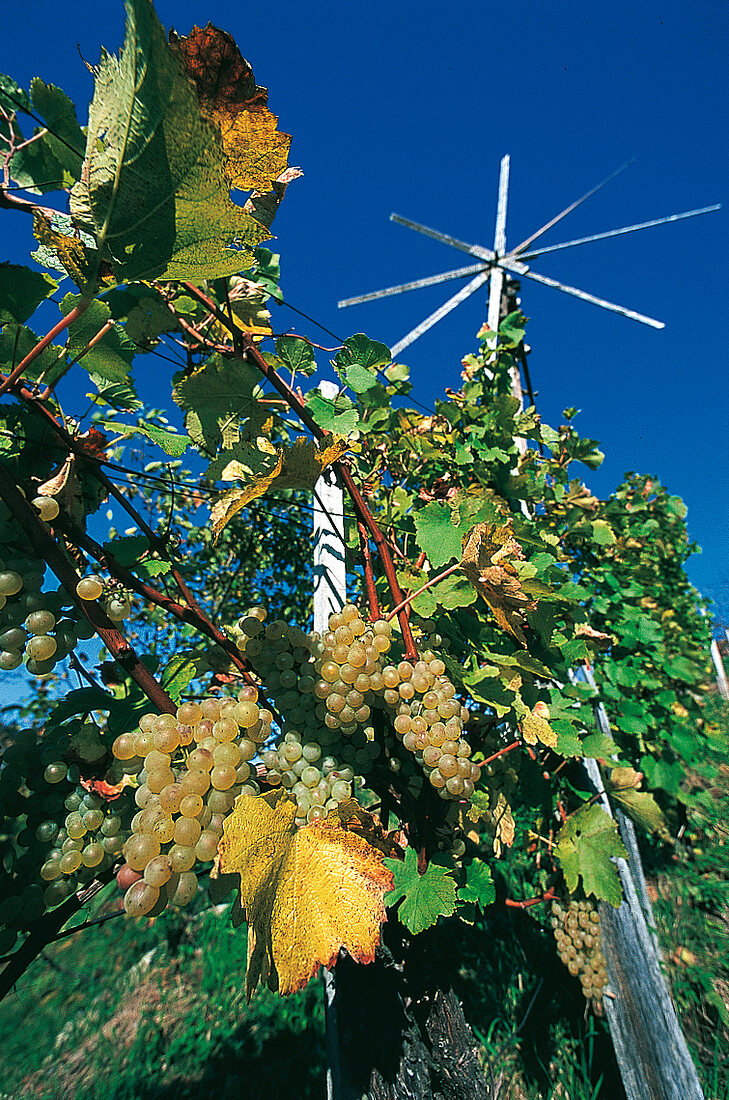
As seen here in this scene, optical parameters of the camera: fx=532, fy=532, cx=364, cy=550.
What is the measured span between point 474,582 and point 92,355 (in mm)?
803

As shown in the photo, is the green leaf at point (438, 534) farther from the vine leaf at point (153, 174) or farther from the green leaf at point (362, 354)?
the vine leaf at point (153, 174)

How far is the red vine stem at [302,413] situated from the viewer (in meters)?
0.92

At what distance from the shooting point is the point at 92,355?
93 cm

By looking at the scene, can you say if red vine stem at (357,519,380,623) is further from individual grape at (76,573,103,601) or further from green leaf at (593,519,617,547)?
green leaf at (593,519,617,547)

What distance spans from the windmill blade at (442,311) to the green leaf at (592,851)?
347 centimetres

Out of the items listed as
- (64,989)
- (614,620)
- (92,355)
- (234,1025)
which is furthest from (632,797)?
(64,989)

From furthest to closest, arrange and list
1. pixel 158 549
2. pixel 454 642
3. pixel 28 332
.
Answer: pixel 454 642
pixel 158 549
pixel 28 332

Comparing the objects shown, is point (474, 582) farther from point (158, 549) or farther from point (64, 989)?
point (64, 989)

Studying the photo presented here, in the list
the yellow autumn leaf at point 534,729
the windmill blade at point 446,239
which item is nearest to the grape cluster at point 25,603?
the yellow autumn leaf at point 534,729

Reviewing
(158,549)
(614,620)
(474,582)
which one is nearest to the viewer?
(158,549)

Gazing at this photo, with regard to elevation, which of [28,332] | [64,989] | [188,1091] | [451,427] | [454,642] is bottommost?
[64,989]

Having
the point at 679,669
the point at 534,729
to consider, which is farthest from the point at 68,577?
the point at 679,669

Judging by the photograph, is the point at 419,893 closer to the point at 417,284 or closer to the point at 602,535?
the point at 602,535

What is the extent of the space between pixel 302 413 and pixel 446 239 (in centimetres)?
529
